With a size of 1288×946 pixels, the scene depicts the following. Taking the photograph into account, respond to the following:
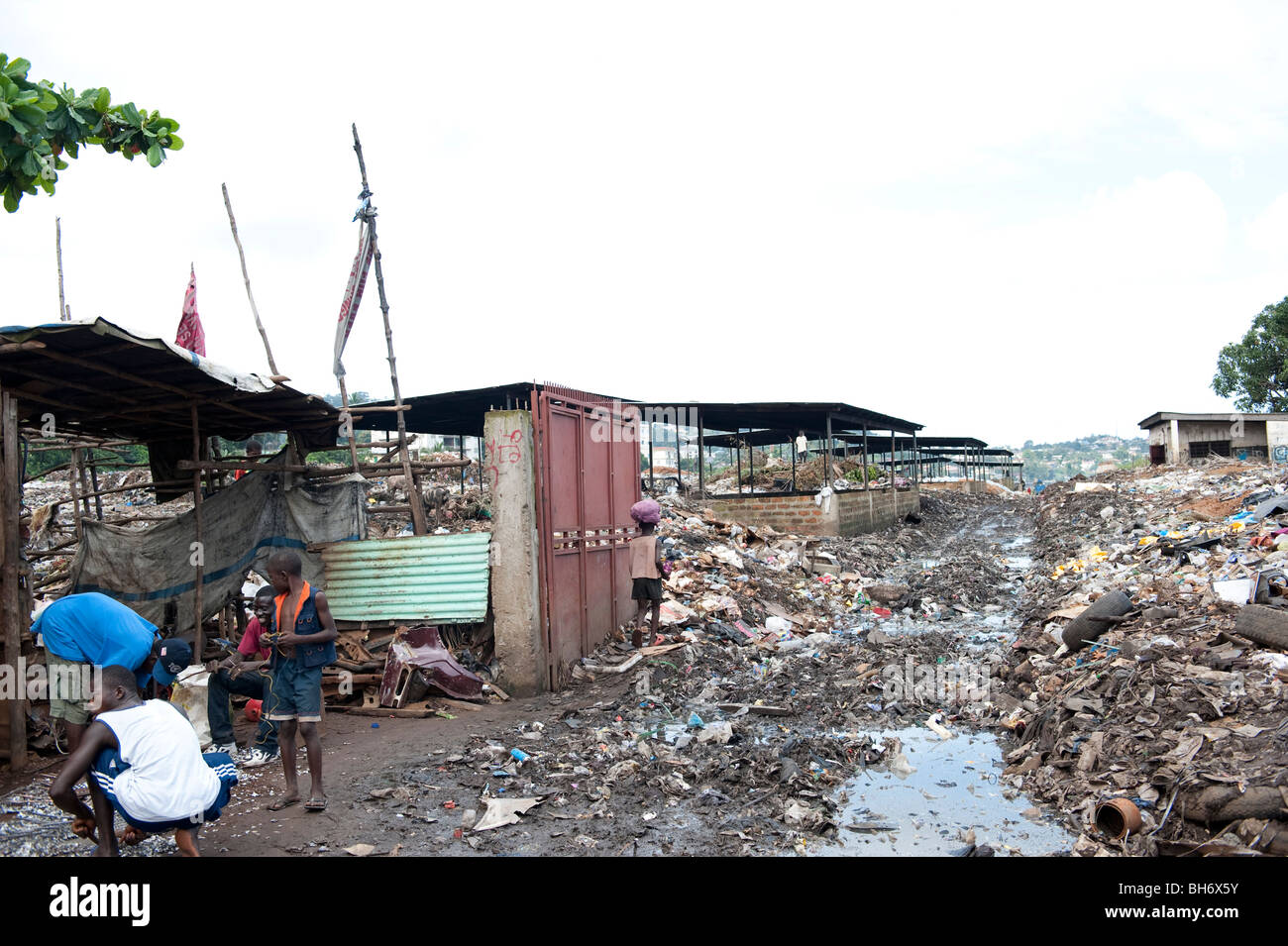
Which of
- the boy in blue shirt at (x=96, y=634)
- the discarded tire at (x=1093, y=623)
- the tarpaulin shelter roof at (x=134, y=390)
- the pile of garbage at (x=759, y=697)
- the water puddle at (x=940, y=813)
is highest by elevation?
the tarpaulin shelter roof at (x=134, y=390)

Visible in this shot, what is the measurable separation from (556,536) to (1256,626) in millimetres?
5606

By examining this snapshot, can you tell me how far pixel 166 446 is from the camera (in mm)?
8836

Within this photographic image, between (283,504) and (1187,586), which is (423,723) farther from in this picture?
(1187,586)

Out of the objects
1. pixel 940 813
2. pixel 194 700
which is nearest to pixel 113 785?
pixel 194 700

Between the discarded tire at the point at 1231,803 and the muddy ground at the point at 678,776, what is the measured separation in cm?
61

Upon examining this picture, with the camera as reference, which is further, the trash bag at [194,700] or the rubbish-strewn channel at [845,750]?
the trash bag at [194,700]

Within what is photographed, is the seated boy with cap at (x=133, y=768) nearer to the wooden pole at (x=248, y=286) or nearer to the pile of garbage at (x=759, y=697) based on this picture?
the pile of garbage at (x=759, y=697)

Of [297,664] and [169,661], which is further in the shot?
[169,661]

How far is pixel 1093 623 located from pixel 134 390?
29.0 ft

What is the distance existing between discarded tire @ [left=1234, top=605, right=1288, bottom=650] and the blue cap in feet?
24.0

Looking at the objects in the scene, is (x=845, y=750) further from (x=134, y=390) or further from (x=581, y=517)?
(x=134, y=390)

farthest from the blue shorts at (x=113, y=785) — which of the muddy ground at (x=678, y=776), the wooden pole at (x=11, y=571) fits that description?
the wooden pole at (x=11, y=571)

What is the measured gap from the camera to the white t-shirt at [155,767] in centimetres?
330

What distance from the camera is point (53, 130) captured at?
4.33 metres
